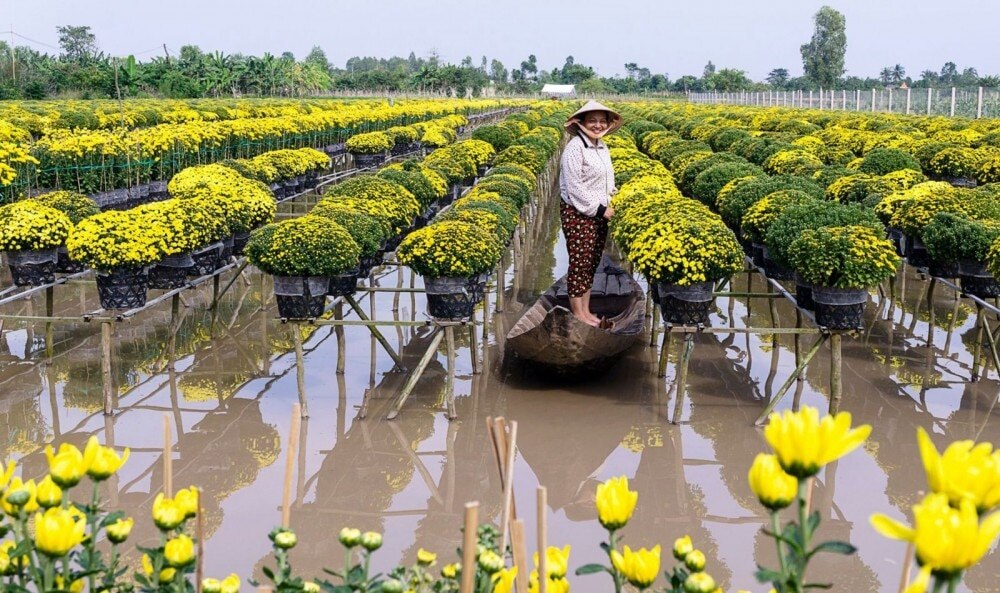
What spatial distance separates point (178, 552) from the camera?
2107mm

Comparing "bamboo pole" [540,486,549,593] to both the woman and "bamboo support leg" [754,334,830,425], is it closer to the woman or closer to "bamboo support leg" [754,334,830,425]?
"bamboo support leg" [754,334,830,425]

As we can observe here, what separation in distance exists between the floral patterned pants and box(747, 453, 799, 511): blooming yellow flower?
6.68 metres

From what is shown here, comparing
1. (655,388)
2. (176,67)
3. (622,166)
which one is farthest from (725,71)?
(655,388)

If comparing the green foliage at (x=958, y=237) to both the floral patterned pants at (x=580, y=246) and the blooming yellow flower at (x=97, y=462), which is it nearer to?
the floral patterned pants at (x=580, y=246)

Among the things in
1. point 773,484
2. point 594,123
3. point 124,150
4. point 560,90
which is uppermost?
point 560,90

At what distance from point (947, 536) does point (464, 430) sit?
585 centimetres

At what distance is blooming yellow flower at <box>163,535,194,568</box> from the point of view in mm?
2107

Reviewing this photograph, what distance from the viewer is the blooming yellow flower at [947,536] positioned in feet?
4.50

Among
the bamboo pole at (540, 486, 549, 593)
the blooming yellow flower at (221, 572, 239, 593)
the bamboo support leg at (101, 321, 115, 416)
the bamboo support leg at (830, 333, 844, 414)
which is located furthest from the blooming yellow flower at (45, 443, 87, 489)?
the bamboo support leg at (830, 333, 844, 414)

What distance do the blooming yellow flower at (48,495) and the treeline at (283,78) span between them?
419 inches

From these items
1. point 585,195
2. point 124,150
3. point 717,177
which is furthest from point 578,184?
point 124,150

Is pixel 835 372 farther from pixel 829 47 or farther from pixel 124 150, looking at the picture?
pixel 829 47

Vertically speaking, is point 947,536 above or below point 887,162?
below

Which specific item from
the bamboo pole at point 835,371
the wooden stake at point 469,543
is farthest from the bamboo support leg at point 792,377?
the wooden stake at point 469,543
